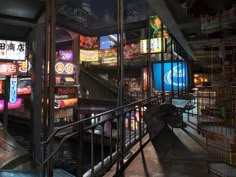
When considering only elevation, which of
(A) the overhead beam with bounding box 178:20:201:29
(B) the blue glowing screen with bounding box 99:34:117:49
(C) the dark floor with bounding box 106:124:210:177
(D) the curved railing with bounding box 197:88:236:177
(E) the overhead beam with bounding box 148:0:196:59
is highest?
(B) the blue glowing screen with bounding box 99:34:117:49

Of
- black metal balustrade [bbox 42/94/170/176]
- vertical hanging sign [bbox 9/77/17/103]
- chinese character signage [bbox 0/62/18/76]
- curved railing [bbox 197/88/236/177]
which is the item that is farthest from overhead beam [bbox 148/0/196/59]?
vertical hanging sign [bbox 9/77/17/103]

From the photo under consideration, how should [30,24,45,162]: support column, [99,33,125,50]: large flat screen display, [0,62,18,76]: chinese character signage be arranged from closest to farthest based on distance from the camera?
[30,24,45,162]: support column < [0,62,18,76]: chinese character signage < [99,33,125,50]: large flat screen display

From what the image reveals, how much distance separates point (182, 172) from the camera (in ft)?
11.0

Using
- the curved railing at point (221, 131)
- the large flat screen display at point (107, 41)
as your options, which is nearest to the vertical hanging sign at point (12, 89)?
Result: the large flat screen display at point (107, 41)

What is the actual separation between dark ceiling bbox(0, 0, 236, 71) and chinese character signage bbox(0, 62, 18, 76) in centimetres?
123

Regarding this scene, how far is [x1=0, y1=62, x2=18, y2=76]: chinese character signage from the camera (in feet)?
33.4

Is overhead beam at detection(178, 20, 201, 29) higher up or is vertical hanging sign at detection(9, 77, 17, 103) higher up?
overhead beam at detection(178, 20, 201, 29)

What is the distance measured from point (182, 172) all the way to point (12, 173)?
3.60 m

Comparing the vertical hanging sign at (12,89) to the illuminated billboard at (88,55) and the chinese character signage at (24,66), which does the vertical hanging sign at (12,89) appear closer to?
the chinese character signage at (24,66)

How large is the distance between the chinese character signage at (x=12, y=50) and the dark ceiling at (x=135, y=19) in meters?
0.49

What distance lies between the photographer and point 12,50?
29.1 feet

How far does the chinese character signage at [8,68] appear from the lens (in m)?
10.2

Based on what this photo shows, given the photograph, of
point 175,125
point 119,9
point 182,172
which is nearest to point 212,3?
point 119,9

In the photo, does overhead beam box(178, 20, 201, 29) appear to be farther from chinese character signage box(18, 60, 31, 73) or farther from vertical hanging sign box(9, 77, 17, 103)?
chinese character signage box(18, 60, 31, 73)
